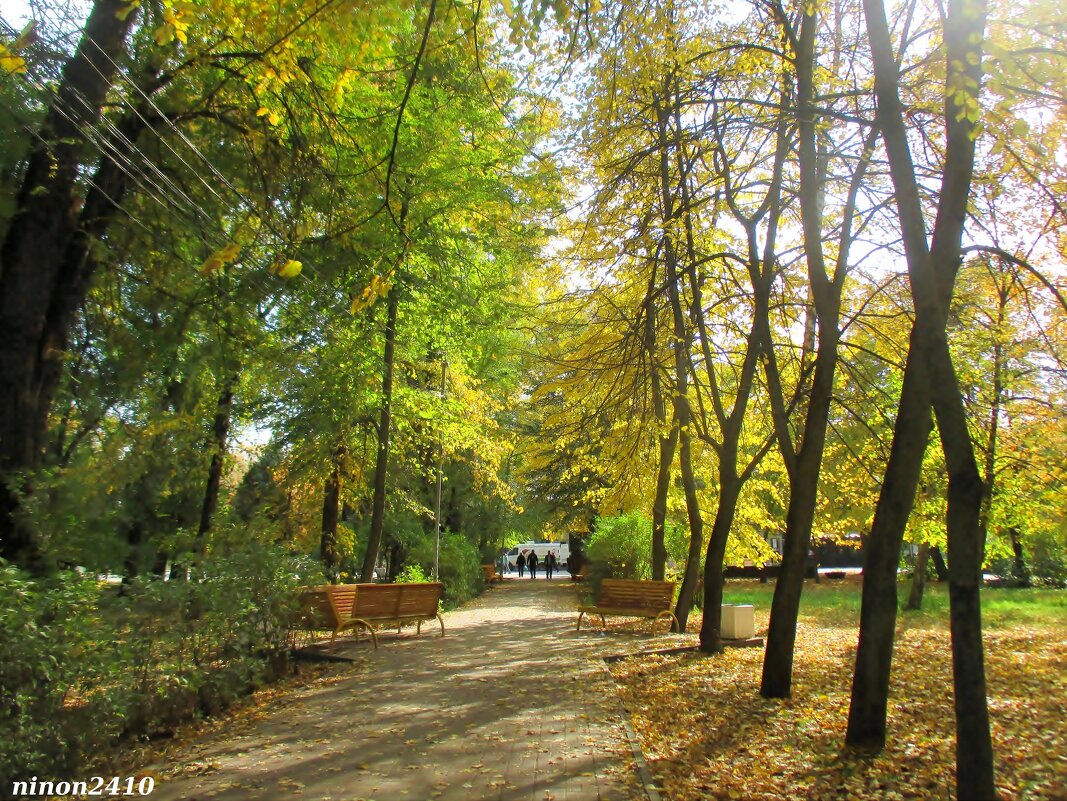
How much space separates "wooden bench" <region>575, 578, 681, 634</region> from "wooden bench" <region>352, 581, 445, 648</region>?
2.90 m

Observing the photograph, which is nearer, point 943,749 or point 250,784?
point 250,784

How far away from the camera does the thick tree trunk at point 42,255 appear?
8109 mm

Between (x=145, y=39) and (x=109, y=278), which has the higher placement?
(x=145, y=39)

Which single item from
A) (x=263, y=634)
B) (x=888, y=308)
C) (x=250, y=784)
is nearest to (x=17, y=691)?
(x=250, y=784)

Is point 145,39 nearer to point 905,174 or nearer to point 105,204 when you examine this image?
point 105,204

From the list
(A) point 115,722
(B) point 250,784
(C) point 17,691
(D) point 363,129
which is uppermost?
(D) point 363,129

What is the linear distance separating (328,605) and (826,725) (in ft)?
21.6

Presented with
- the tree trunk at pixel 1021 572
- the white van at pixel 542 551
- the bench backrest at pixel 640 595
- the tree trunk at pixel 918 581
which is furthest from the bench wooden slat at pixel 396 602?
the white van at pixel 542 551

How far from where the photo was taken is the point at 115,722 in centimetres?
505

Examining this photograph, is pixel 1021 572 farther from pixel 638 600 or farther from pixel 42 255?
pixel 42 255

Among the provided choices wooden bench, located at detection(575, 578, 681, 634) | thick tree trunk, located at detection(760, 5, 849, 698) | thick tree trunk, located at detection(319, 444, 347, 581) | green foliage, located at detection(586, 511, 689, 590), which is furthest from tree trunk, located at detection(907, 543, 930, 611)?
thick tree trunk, located at detection(319, 444, 347, 581)

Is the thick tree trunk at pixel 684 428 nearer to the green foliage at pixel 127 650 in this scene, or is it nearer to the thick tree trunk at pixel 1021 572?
the green foliage at pixel 127 650

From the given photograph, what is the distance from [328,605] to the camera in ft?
34.6

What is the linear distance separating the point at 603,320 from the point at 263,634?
27.4 ft
